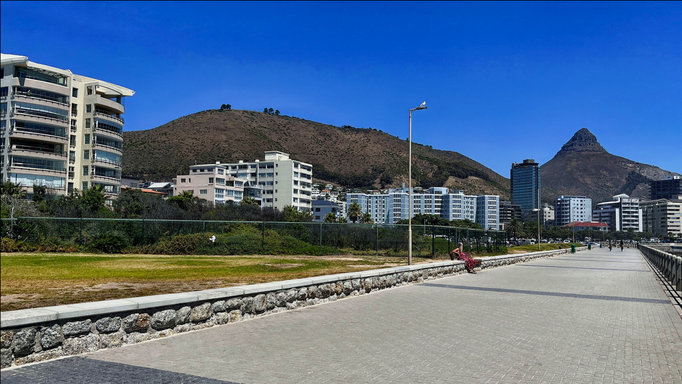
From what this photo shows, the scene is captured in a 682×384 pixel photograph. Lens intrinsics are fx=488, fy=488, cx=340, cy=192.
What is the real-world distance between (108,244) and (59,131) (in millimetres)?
46195

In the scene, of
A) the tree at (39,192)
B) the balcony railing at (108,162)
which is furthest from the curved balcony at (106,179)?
the tree at (39,192)

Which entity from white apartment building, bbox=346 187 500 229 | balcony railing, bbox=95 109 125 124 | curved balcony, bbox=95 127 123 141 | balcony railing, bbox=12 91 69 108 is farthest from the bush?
white apartment building, bbox=346 187 500 229

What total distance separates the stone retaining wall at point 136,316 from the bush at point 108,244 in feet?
49.1

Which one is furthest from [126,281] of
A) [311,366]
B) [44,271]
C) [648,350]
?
[648,350]

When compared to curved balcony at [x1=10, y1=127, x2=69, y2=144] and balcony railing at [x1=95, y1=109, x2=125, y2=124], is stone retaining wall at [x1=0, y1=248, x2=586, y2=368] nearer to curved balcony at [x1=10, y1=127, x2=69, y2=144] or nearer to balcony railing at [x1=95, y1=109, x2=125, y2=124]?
curved balcony at [x1=10, y1=127, x2=69, y2=144]

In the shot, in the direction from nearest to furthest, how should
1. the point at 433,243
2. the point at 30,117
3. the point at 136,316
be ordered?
the point at 136,316 < the point at 433,243 < the point at 30,117

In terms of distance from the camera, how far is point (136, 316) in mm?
6883

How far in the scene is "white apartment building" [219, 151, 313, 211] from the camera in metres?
124

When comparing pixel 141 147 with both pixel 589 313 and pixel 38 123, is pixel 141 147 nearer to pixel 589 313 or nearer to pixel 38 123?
pixel 38 123

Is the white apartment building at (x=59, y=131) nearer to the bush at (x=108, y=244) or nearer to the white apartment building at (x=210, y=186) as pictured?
the bush at (x=108, y=244)

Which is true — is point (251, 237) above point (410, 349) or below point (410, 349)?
above

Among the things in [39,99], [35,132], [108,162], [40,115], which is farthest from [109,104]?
[35,132]

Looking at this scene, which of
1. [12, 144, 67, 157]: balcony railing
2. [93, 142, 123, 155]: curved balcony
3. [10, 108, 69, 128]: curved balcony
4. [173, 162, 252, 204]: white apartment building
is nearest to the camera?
[10, 108, 69, 128]: curved balcony

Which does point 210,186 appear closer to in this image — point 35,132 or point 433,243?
point 35,132
